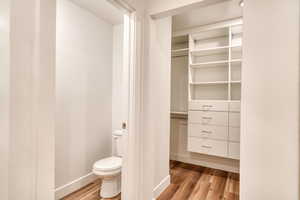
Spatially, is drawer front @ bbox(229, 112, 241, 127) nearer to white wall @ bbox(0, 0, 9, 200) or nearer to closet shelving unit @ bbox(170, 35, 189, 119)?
closet shelving unit @ bbox(170, 35, 189, 119)

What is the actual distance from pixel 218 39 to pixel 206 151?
1.98 m

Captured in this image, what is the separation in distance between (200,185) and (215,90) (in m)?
1.58

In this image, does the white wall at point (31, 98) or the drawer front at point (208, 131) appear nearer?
the white wall at point (31, 98)

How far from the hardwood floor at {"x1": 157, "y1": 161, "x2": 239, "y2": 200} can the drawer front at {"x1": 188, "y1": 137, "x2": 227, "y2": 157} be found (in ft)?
1.14

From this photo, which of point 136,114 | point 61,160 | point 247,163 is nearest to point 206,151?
point 247,163

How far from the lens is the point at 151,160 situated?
1.62 meters

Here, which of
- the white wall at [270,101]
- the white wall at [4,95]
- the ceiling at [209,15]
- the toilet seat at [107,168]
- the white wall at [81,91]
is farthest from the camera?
the ceiling at [209,15]

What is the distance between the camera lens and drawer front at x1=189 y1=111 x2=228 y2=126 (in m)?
2.35

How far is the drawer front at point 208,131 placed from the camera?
2.36m

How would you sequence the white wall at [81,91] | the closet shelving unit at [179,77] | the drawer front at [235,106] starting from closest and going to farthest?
the white wall at [81,91]
the drawer front at [235,106]
the closet shelving unit at [179,77]

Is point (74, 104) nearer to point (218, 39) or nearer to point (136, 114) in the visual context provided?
point (136, 114)

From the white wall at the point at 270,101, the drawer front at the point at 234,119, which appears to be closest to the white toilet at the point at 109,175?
the white wall at the point at 270,101

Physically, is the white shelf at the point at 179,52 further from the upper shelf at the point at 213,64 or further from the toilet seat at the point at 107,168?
the toilet seat at the point at 107,168

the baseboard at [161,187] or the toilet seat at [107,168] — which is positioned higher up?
the toilet seat at [107,168]
